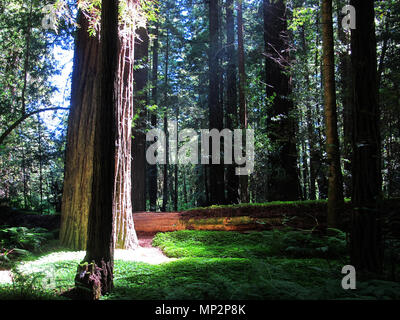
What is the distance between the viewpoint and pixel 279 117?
9.80m

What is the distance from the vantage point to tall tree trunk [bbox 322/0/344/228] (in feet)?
17.6

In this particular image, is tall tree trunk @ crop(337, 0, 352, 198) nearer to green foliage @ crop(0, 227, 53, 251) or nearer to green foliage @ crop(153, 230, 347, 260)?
green foliage @ crop(153, 230, 347, 260)

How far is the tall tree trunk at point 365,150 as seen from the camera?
321 cm

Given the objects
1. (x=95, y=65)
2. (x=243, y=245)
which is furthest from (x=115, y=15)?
(x=243, y=245)

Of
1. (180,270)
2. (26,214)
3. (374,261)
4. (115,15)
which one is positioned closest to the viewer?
(374,261)

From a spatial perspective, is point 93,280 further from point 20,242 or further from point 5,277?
point 20,242

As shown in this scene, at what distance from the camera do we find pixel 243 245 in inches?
235

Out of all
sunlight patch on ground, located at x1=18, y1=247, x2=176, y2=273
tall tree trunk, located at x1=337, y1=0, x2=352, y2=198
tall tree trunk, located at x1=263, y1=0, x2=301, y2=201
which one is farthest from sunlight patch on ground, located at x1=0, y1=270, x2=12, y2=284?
tall tree trunk, located at x1=337, y1=0, x2=352, y2=198

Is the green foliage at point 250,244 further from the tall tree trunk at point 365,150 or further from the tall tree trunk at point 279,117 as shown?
the tall tree trunk at point 279,117

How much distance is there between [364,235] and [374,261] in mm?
315

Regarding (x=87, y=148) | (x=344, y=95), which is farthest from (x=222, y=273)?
(x=344, y=95)
